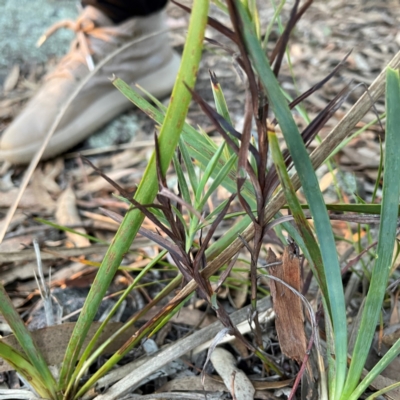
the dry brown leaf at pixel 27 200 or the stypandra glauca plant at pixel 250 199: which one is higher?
the dry brown leaf at pixel 27 200

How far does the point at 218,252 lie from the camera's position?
0.34 metres

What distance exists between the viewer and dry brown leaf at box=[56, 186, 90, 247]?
72 cm

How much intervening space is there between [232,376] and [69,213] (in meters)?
0.49

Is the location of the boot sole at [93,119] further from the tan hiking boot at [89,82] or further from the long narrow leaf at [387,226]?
the long narrow leaf at [387,226]

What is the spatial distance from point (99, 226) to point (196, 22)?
0.58 meters

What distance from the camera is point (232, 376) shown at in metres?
0.42

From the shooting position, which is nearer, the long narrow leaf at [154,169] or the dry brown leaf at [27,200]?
the long narrow leaf at [154,169]

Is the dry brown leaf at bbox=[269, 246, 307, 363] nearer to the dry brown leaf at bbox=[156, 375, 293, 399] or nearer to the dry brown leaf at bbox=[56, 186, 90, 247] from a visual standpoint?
the dry brown leaf at bbox=[156, 375, 293, 399]

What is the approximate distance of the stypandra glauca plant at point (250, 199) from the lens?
0.71ft

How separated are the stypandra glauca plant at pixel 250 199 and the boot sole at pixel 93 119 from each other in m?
0.66

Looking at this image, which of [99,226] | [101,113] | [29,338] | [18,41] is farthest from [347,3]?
[29,338]

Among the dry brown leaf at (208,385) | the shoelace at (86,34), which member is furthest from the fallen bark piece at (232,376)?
the shoelace at (86,34)

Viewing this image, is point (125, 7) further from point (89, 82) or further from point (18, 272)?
point (18, 272)

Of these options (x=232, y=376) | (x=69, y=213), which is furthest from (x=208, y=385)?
(x=69, y=213)
